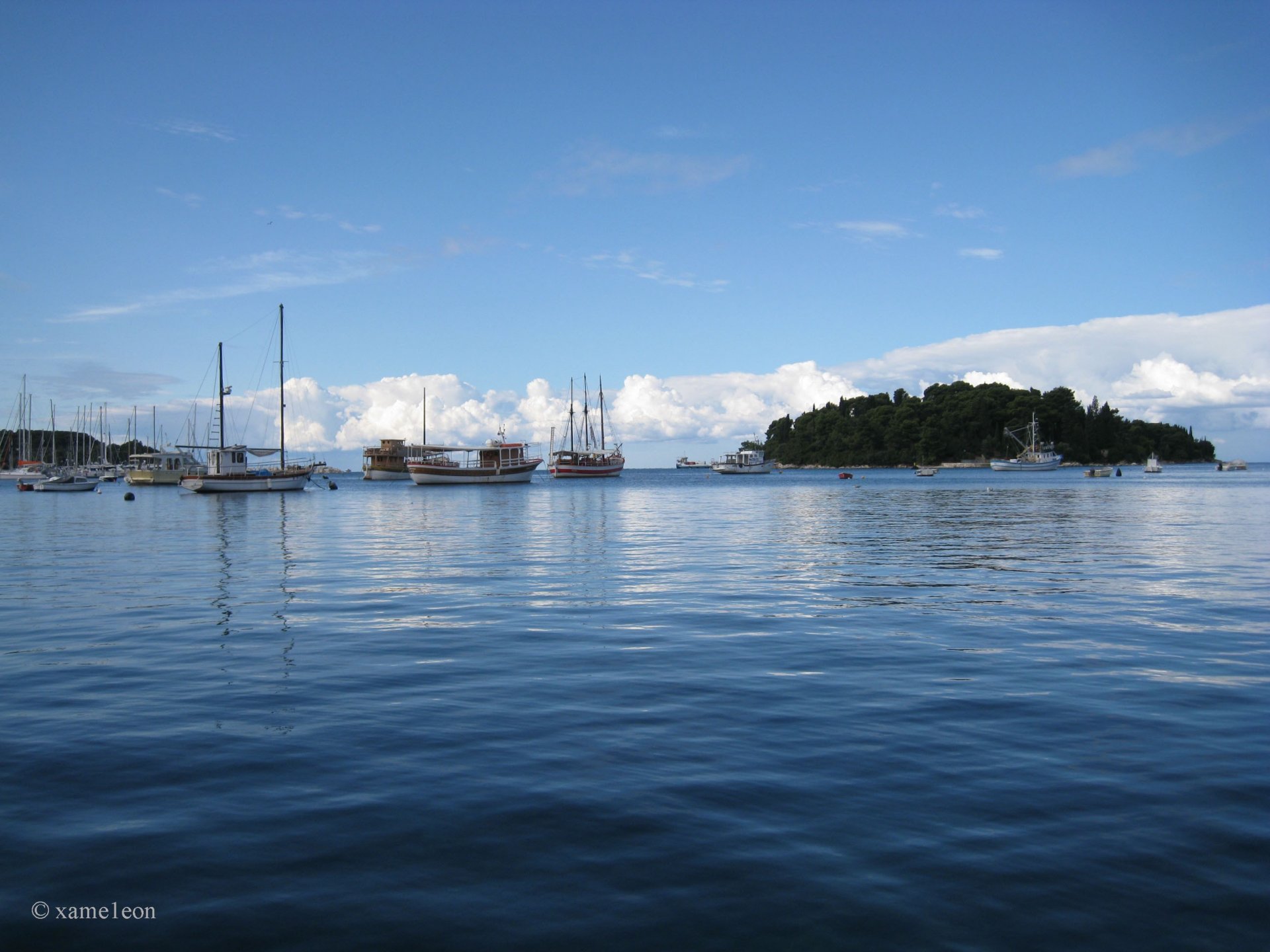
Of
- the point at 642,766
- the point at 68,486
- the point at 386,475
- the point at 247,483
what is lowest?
the point at 642,766

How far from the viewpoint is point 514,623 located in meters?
17.2

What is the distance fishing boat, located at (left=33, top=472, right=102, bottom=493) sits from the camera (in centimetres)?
10588

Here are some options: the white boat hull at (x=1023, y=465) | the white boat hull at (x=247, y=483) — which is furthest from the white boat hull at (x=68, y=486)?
the white boat hull at (x=1023, y=465)

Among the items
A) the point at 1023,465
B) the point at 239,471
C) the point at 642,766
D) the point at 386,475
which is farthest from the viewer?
the point at 1023,465

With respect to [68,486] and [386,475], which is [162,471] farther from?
[386,475]

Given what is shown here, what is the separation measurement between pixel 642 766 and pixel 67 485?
11736cm

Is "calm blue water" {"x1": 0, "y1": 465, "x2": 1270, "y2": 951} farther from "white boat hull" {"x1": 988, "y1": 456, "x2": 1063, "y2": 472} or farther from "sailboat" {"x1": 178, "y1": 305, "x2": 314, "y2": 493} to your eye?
"white boat hull" {"x1": 988, "y1": 456, "x2": 1063, "y2": 472}

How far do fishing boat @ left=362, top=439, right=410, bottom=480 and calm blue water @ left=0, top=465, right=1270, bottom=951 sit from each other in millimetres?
137450

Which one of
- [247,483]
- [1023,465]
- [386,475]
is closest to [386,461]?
[386,475]

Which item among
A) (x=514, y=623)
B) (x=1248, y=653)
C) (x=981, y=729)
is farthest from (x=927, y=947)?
(x=514, y=623)

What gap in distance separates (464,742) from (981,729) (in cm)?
546

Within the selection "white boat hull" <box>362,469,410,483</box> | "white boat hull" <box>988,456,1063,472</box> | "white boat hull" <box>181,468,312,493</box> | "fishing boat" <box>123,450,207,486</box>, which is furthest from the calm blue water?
"white boat hull" <box>988,456,1063,472</box>

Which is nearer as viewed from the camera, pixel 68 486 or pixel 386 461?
pixel 68 486

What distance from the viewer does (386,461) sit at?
157 m
